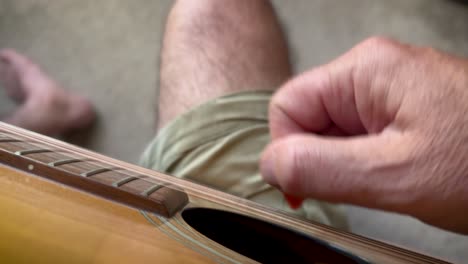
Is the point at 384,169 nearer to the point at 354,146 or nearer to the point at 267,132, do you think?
the point at 354,146

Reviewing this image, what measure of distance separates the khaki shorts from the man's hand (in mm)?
146

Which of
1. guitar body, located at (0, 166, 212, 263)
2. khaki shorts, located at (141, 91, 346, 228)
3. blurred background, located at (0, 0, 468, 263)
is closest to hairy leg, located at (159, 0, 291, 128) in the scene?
khaki shorts, located at (141, 91, 346, 228)

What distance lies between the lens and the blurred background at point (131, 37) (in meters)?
0.79

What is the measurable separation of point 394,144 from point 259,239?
0.14m

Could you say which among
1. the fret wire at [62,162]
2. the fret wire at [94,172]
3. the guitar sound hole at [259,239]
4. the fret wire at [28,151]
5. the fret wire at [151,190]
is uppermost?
the fret wire at [28,151]

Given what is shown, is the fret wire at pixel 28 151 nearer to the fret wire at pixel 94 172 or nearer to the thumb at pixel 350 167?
the fret wire at pixel 94 172

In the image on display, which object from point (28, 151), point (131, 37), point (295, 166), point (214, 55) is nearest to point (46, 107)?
point (131, 37)

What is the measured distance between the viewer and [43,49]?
858mm

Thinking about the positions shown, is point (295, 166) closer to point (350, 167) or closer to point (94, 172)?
point (350, 167)

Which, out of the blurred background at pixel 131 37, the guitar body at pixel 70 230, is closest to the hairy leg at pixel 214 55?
the blurred background at pixel 131 37

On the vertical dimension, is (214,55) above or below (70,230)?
above

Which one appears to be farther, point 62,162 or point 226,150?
point 226,150

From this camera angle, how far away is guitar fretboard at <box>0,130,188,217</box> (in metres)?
0.37

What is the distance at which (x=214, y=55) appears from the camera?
636 millimetres
